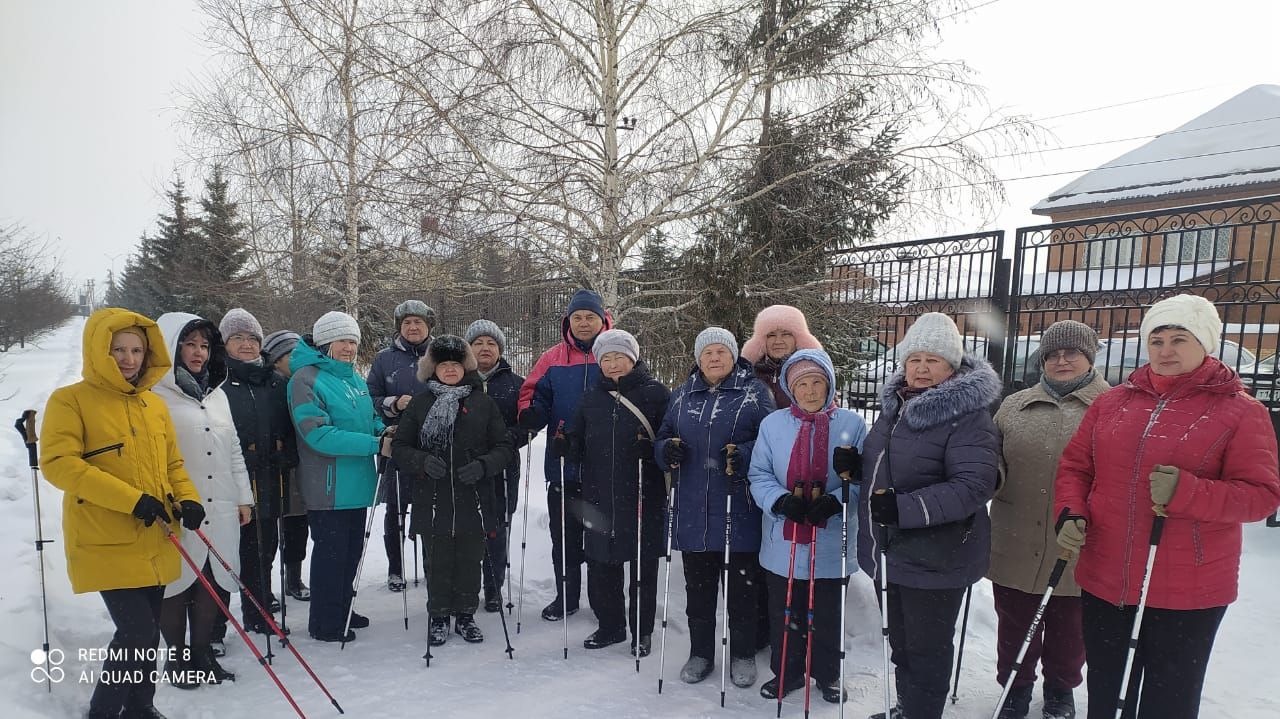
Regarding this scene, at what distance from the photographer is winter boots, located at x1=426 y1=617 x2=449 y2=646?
390 cm

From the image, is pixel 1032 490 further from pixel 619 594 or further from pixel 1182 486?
pixel 619 594

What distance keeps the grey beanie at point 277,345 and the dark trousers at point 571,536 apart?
78.8 inches

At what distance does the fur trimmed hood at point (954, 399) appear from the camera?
2637 mm

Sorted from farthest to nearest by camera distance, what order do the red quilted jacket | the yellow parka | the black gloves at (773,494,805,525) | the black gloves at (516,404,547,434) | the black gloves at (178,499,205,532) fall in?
the black gloves at (516,404,547,434) → the black gloves at (773,494,805,525) → the black gloves at (178,499,205,532) → the yellow parka → the red quilted jacket

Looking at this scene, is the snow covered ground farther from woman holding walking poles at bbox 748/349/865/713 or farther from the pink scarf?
the pink scarf

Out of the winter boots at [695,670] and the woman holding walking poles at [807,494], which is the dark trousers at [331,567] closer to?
Answer: the winter boots at [695,670]

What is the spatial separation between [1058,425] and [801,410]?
1192 mm

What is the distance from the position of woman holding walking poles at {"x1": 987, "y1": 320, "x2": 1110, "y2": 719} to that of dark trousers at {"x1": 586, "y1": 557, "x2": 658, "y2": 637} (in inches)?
73.2

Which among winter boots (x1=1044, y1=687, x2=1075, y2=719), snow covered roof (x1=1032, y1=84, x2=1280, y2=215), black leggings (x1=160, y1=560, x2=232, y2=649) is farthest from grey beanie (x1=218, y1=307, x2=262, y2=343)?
snow covered roof (x1=1032, y1=84, x2=1280, y2=215)

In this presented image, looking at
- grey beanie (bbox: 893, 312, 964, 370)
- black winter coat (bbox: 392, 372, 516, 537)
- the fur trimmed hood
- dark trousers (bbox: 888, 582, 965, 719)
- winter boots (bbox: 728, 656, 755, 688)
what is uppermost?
grey beanie (bbox: 893, 312, 964, 370)

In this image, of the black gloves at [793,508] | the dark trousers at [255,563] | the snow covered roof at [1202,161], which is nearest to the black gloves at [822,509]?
the black gloves at [793,508]

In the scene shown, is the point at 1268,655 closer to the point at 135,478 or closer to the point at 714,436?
the point at 714,436

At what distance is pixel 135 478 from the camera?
9.05 ft

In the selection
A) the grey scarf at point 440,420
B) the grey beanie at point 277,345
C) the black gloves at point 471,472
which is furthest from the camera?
the grey beanie at point 277,345
